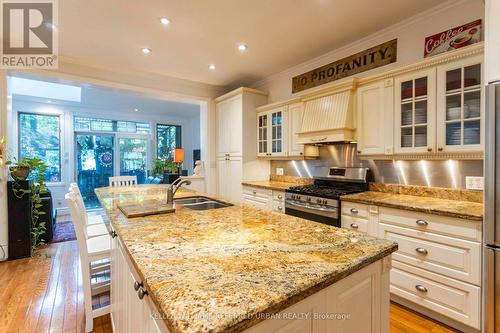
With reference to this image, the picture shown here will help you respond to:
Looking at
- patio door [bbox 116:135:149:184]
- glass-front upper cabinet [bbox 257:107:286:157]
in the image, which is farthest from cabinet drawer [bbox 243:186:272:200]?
patio door [bbox 116:135:149:184]

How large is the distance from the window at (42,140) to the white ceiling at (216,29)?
11.3ft

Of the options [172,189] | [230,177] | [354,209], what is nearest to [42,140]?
[230,177]

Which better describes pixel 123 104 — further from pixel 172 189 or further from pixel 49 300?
pixel 172 189

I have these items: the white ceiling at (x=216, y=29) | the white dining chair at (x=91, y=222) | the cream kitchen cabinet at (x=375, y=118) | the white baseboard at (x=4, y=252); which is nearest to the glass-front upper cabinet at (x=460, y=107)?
the cream kitchen cabinet at (x=375, y=118)

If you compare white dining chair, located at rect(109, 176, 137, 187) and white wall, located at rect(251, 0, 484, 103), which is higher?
white wall, located at rect(251, 0, 484, 103)

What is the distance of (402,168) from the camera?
269cm

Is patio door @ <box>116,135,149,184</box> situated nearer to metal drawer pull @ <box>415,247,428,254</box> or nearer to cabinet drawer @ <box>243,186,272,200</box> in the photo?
cabinet drawer @ <box>243,186,272,200</box>

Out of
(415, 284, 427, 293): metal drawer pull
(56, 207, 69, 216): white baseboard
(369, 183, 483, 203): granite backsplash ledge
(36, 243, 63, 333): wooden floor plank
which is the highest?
(369, 183, 483, 203): granite backsplash ledge

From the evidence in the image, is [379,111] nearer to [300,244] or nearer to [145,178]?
[300,244]

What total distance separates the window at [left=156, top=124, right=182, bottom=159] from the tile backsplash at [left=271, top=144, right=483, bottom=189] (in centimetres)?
506

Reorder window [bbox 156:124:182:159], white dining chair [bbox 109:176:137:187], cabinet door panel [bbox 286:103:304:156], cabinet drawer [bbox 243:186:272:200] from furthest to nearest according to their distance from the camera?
window [bbox 156:124:182:159], white dining chair [bbox 109:176:137:187], cabinet drawer [bbox 243:186:272:200], cabinet door panel [bbox 286:103:304:156]

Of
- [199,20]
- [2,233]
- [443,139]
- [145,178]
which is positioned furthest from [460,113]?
[145,178]

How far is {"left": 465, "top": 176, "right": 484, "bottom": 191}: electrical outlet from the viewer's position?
7.02ft

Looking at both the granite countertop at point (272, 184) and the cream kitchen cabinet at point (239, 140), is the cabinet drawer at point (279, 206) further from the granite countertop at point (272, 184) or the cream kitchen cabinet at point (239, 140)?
the cream kitchen cabinet at point (239, 140)
